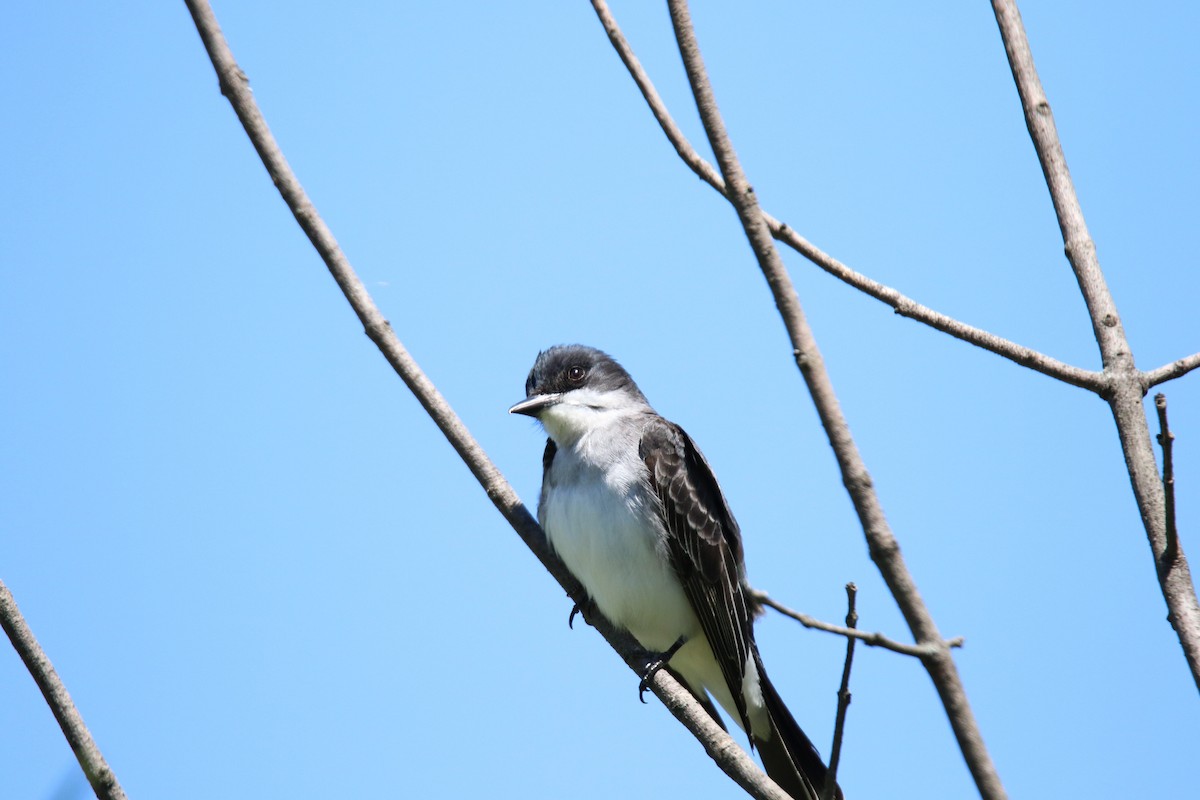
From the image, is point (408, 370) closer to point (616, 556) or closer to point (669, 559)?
point (616, 556)

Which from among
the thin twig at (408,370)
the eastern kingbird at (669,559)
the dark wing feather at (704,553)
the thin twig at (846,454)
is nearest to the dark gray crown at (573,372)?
the eastern kingbird at (669,559)

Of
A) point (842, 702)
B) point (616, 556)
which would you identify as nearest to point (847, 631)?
point (842, 702)

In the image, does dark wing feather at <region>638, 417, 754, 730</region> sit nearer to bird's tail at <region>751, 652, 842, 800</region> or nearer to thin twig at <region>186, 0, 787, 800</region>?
bird's tail at <region>751, 652, 842, 800</region>

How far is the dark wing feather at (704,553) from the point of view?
6414mm

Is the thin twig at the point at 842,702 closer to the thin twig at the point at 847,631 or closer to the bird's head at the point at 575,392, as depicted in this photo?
the thin twig at the point at 847,631

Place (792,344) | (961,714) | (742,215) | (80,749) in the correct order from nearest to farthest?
1. (961,714)
2. (792,344)
3. (742,215)
4. (80,749)

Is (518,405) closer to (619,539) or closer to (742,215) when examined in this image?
(619,539)

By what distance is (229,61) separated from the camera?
3436 mm

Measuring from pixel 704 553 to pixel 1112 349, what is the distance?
314cm

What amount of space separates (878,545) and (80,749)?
6.81 feet

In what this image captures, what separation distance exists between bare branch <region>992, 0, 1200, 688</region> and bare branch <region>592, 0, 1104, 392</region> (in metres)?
0.10

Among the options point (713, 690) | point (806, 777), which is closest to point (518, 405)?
point (713, 690)

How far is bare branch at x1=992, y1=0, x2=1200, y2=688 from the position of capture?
3229mm

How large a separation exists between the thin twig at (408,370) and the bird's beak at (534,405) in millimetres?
2058
